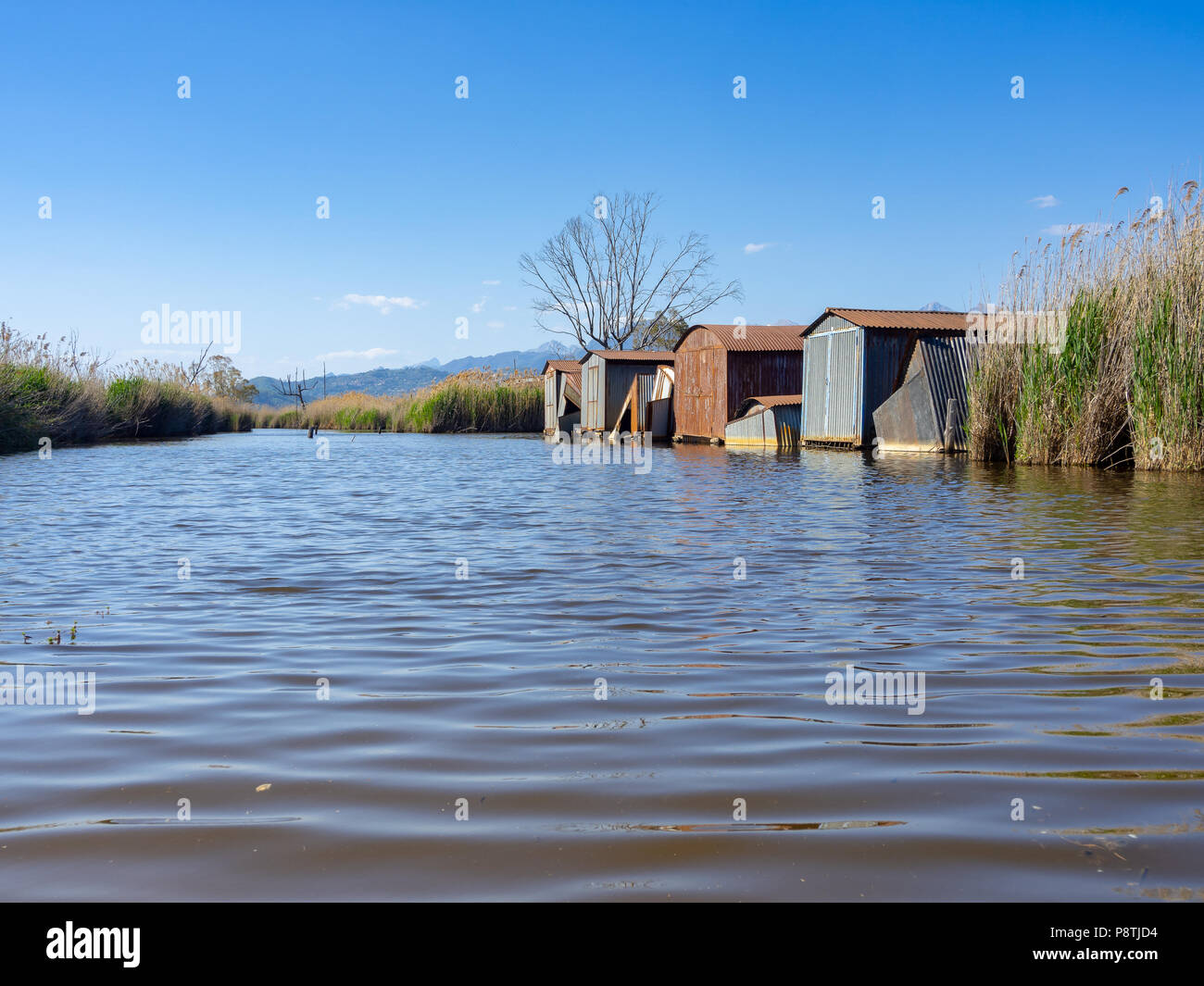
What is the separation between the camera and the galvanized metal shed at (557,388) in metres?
46.5

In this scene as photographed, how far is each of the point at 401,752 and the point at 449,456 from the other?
25.2 metres

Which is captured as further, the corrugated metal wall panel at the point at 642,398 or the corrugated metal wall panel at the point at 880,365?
the corrugated metal wall panel at the point at 642,398

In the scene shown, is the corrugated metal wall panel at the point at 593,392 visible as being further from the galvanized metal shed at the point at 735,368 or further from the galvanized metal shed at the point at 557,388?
the galvanized metal shed at the point at 735,368

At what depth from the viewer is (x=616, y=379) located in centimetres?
3975

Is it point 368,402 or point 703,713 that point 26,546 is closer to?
point 703,713

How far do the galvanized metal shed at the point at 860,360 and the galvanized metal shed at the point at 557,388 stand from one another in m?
20.0

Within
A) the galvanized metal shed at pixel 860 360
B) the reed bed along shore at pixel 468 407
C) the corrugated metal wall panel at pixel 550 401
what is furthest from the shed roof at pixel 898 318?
the reed bed along shore at pixel 468 407

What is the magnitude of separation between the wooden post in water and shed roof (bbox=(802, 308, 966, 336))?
3335 mm

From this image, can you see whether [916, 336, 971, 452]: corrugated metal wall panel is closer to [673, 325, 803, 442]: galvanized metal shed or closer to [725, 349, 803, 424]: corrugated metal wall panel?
[725, 349, 803, 424]: corrugated metal wall panel

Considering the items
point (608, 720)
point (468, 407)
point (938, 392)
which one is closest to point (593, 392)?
point (468, 407)

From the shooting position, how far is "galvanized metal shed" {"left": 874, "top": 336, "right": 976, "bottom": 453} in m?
22.0

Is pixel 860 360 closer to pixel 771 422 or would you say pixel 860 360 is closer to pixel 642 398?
pixel 771 422

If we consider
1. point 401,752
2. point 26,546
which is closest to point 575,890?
point 401,752

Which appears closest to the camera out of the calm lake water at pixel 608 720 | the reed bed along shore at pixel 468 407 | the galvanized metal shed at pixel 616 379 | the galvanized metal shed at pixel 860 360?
the calm lake water at pixel 608 720
